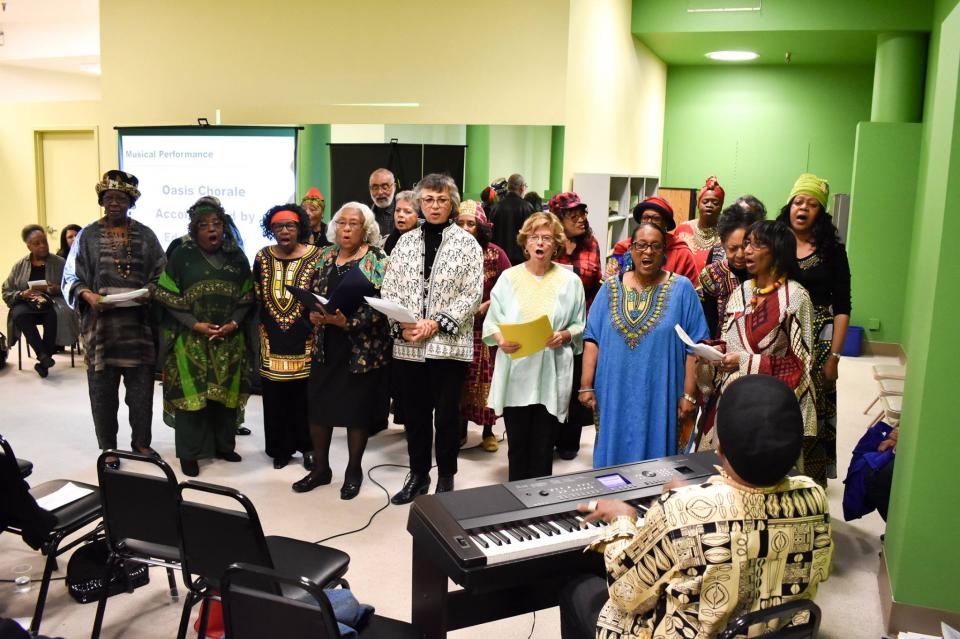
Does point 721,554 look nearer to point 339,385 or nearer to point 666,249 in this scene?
point 666,249

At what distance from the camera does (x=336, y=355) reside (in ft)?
13.2

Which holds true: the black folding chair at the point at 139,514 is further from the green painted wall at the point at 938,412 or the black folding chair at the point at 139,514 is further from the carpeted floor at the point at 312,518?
the green painted wall at the point at 938,412

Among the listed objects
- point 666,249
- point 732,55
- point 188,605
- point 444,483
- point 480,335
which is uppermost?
point 732,55

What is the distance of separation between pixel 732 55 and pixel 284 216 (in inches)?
297

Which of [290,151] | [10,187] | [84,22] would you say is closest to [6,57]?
[84,22]

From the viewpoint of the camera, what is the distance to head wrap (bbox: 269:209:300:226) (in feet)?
13.7

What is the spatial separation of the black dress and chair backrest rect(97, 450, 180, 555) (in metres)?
1.52

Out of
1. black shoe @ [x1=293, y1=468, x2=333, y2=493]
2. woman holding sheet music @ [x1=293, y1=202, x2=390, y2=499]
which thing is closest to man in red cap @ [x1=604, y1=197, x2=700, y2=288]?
woman holding sheet music @ [x1=293, y1=202, x2=390, y2=499]

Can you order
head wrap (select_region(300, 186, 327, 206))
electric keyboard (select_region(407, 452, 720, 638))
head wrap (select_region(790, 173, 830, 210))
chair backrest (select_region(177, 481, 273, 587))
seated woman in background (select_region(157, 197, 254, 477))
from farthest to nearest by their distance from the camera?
head wrap (select_region(300, 186, 327, 206)) < seated woman in background (select_region(157, 197, 254, 477)) < head wrap (select_region(790, 173, 830, 210)) < chair backrest (select_region(177, 481, 273, 587)) < electric keyboard (select_region(407, 452, 720, 638))

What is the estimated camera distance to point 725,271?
3867 mm

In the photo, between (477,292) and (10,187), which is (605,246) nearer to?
(477,292)

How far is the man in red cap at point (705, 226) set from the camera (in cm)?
471

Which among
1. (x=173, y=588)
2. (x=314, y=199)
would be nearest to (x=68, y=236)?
(x=314, y=199)

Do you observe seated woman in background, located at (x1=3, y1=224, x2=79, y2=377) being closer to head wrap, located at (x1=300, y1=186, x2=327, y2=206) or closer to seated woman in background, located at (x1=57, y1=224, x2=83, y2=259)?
seated woman in background, located at (x1=57, y1=224, x2=83, y2=259)
